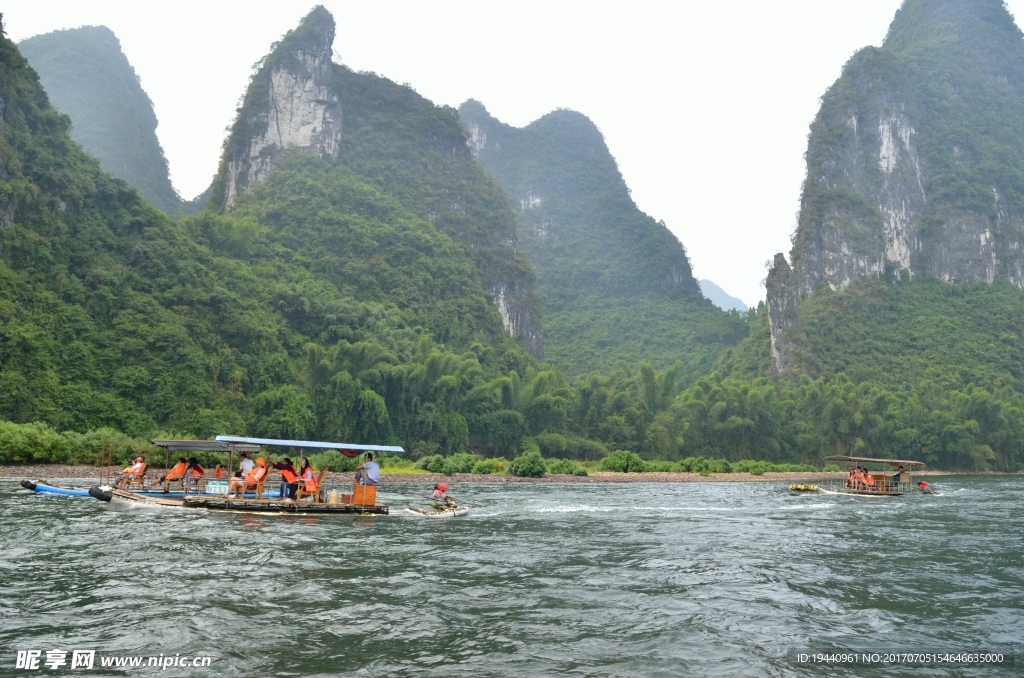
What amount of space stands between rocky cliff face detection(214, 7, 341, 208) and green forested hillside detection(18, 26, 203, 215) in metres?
20.5

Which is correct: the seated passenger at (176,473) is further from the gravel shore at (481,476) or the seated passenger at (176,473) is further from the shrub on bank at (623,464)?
the shrub on bank at (623,464)

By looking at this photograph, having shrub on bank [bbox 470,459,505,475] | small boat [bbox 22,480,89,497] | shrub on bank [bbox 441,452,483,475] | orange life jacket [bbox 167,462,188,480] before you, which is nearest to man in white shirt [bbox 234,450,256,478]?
orange life jacket [bbox 167,462,188,480]

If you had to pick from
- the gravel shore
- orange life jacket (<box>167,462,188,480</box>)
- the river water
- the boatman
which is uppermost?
the boatman

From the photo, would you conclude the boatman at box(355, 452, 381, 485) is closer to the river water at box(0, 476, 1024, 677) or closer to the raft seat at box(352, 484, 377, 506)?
the raft seat at box(352, 484, 377, 506)

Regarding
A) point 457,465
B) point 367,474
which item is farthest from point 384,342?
point 367,474

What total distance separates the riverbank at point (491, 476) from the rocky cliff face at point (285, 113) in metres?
61.3

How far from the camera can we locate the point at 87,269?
171 feet

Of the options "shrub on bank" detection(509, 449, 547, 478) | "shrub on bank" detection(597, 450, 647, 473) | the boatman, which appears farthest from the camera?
"shrub on bank" detection(597, 450, 647, 473)

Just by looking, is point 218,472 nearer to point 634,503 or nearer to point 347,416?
point 634,503

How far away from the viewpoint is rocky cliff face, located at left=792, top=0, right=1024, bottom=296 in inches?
4535

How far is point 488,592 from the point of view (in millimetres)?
12953

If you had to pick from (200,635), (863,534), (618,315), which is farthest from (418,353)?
(618,315)

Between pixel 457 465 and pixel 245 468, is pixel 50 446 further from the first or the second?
pixel 457 465

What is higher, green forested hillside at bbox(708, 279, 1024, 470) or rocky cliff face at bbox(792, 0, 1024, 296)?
rocky cliff face at bbox(792, 0, 1024, 296)
